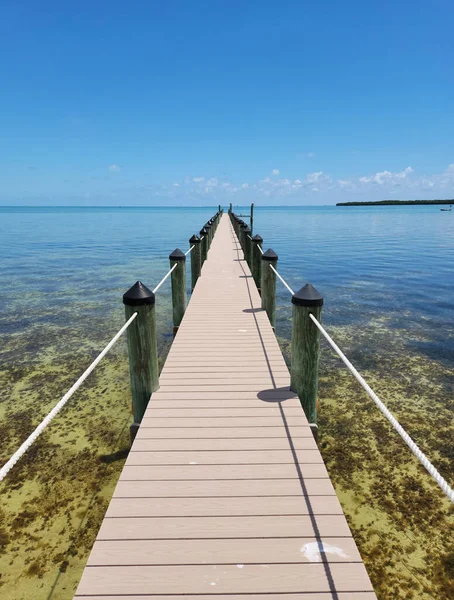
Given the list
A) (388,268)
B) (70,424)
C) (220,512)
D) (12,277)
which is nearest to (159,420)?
(220,512)

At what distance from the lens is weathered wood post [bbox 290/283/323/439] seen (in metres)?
4.14

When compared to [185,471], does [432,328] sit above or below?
below

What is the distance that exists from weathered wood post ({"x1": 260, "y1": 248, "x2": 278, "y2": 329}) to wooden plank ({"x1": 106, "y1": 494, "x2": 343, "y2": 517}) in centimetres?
519

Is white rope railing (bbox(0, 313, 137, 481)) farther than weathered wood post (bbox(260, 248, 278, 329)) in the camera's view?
No

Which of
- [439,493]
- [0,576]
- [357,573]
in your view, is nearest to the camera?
[357,573]

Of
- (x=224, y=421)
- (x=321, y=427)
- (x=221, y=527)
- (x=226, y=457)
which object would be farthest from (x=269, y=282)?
(x=221, y=527)

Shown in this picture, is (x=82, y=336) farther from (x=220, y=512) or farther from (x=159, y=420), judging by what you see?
(x=220, y=512)

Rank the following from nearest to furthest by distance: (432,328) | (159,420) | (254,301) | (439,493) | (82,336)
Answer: (159,420) < (439,493) < (254,301) < (82,336) < (432,328)

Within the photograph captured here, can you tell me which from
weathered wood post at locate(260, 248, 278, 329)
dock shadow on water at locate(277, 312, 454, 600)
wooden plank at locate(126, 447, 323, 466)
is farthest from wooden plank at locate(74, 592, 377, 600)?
weathered wood post at locate(260, 248, 278, 329)

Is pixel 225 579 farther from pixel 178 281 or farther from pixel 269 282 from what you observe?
pixel 178 281

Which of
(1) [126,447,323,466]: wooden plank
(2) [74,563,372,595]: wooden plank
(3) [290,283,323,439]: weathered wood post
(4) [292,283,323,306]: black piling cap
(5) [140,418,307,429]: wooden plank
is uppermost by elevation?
(4) [292,283,323,306]: black piling cap

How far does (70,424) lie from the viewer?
6258mm

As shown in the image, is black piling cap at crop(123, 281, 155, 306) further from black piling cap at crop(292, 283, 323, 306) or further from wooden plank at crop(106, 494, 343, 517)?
wooden plank at crop(106, 494, 343, 517)

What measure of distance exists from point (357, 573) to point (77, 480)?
12.6ft
